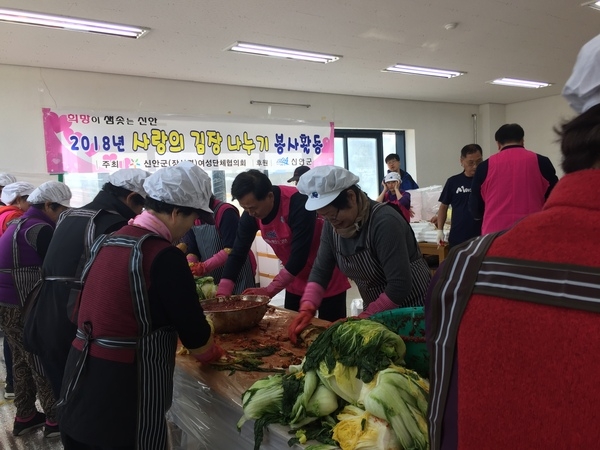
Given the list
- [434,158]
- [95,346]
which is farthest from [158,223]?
[434,158]

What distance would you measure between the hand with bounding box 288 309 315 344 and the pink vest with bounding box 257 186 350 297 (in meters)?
0.72

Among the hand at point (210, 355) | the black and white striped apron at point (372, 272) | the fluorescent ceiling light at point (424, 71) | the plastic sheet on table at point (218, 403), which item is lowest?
the plastic sheet on table at point (218, 403)

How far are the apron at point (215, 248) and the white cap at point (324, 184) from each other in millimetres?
1347

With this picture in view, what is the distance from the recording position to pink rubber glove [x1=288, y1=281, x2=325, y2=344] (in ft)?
7.22

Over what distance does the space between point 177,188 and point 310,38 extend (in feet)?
12.7

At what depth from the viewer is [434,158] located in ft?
31.9

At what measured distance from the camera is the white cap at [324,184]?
7.34ft

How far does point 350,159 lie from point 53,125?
5.10m

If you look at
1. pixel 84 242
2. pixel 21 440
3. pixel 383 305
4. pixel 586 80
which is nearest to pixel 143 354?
pixel 84 242

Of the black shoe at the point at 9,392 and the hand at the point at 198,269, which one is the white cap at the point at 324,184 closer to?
the hand at the point at 198,269

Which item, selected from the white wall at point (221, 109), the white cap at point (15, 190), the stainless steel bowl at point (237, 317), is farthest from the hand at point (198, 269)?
the white wall at point (221, 109)

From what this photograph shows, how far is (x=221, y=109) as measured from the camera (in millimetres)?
7121

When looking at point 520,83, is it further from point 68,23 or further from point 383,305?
point 383,305

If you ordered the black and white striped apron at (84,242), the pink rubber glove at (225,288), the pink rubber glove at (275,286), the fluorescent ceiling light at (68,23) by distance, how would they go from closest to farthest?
the black and white striped apron at (84,242)
the pink rubber glove at (275,286)
the pink rubber glove at (225,288)
the fluorescent ceiling light at (68,23)
